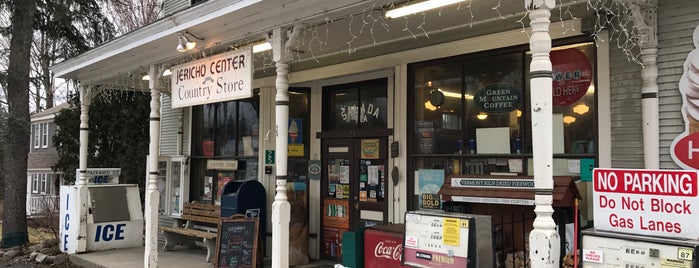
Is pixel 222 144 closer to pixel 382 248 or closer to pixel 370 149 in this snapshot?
pixel 370 149

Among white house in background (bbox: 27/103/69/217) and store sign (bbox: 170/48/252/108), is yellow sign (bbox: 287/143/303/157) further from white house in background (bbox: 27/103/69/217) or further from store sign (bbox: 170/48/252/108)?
white house in background (bbox: 27/103/69/217)

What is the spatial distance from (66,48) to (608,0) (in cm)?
1243

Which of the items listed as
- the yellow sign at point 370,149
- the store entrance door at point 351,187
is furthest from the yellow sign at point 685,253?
the yellow sign at point 370,149

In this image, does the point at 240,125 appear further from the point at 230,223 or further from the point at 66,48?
the point at 66,48

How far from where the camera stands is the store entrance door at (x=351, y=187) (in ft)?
25.7

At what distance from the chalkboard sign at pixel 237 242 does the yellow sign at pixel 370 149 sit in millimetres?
1865

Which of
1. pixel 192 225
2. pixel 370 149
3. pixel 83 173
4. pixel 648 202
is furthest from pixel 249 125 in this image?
→ pixel 648 202

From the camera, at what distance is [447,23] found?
243 inches

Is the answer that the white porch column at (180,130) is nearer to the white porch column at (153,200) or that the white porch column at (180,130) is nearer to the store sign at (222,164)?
the store sign at (222,164)

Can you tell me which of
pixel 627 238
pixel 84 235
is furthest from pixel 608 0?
pixel 84 235

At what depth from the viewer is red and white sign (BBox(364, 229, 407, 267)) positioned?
5488mm

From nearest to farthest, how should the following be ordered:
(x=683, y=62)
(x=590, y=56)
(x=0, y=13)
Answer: (x=683, y=62)
(x=590, y=56)
(x=0, y=13)

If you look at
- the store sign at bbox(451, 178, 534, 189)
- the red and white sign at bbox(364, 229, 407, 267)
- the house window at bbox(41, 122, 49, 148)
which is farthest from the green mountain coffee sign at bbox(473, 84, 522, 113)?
the house window at bbox(41, 122, 49, 148)

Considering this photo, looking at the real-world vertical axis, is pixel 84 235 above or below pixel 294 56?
below
